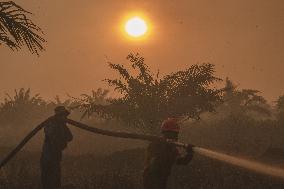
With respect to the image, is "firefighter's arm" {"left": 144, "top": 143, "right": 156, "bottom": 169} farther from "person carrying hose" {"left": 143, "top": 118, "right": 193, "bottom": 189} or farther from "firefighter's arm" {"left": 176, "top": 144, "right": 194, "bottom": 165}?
"firefighter's arm" {"left": 176, "top": 144, "right": 194, "bottom": 165}

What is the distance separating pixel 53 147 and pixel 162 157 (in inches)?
143

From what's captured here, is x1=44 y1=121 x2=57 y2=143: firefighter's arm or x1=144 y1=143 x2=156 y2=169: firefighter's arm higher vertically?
x1=44 y1=121 x2=57 y2=143: firefighter's arm

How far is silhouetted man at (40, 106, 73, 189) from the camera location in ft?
30.8

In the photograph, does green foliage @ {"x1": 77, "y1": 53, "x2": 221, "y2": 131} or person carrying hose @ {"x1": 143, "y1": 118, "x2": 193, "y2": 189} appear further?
green foliage @ {"x1": 77, "y1": 53, "x2": 221, "y2": 131}

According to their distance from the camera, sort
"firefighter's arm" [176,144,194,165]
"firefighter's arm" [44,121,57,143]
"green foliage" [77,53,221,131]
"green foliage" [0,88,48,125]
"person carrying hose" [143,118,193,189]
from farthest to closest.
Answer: "green foliage" [0,88,48,125], "green foliage" [77,53,221,131], "firefighter's arm" [44,121,57,143], "person carrying hose" [143,118,193,189], "firefighter's arm" [176,144,194,165]

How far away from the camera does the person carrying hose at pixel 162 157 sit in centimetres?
663

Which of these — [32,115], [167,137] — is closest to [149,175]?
[167,137]

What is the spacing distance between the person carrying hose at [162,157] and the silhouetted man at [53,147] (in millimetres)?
3289

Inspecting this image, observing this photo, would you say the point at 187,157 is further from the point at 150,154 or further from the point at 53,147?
the point at 53,147

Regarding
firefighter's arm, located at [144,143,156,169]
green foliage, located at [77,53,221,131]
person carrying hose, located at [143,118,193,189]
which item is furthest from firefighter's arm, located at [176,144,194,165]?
green foliage, located at [77,53,221,131]

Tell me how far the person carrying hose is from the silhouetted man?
3289 millimetres

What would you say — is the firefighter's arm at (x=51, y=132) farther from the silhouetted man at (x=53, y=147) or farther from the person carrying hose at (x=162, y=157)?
the person carrying hose at (x=162, y=157)

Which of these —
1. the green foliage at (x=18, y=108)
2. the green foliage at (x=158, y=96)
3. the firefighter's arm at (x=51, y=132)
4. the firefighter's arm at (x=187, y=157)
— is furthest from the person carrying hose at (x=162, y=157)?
the green foliage at (x=18, y=108)

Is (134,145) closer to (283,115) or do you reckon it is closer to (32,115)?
(283,115)
